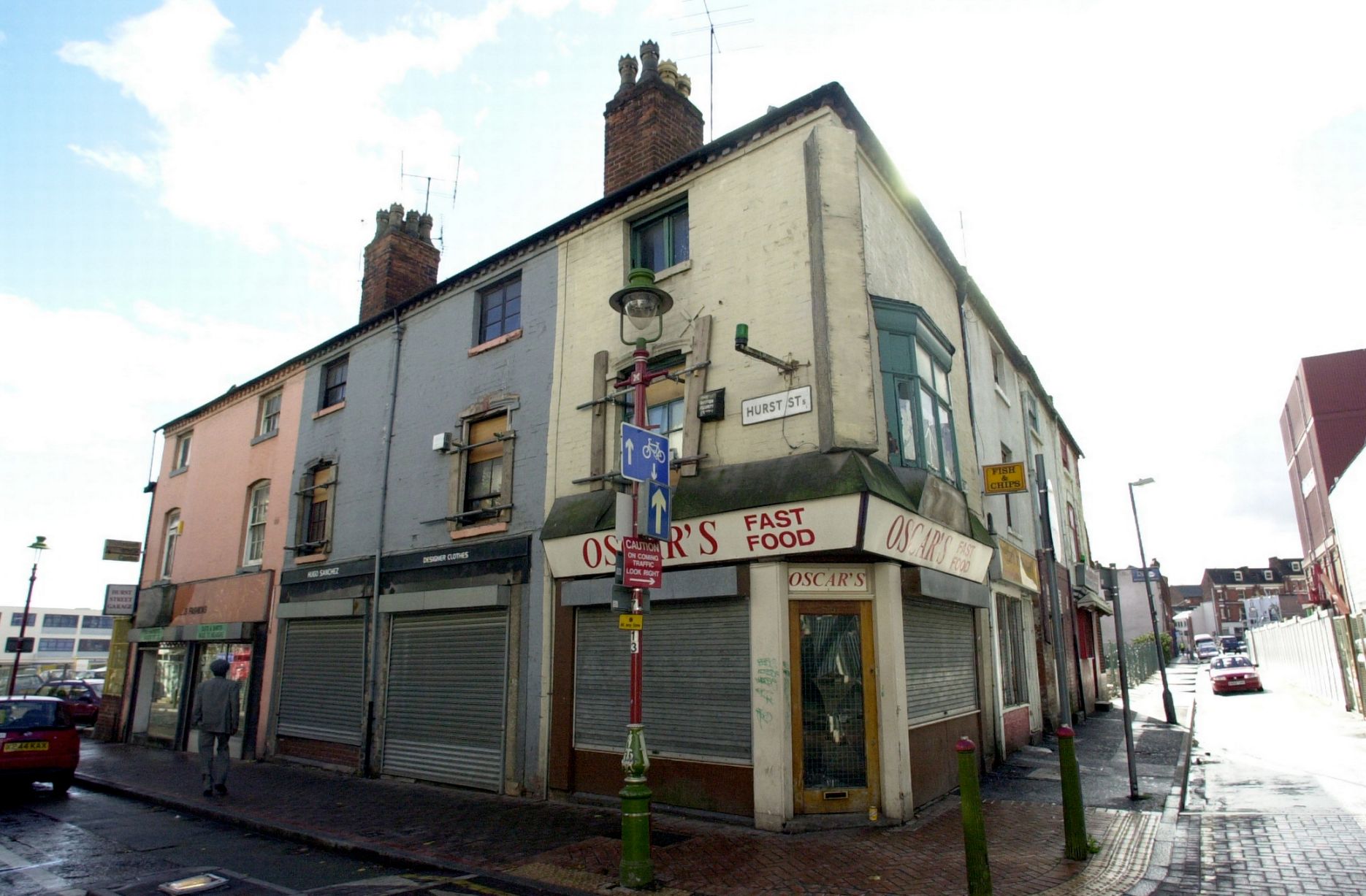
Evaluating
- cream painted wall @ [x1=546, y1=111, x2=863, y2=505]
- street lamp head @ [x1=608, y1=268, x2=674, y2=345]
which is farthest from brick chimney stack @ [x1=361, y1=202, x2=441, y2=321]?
street lamp head @ [x1=608, y1=268, x2=674, y2=345]

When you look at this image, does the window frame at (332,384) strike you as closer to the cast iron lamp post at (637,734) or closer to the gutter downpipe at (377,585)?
the gutter downpipe at (377,585)

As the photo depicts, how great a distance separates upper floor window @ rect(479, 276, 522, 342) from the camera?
14227 mm

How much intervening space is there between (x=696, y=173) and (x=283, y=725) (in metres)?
13.4

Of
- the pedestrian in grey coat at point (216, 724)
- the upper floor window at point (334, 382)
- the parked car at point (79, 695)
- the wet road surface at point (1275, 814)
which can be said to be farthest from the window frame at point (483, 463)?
the parked car at point (79, 695)

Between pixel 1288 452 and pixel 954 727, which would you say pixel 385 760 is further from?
pixel 1288 452

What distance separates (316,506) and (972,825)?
15007 millimetres

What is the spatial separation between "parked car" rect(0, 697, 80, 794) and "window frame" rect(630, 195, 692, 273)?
1196 cm

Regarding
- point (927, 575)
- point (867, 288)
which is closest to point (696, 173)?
point (867, 288)

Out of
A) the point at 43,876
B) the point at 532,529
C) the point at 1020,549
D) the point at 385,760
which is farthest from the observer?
the point at 1020,549

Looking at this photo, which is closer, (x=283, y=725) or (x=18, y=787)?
(x=18, y=787)

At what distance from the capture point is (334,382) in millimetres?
17703

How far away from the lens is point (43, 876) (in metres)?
7.54

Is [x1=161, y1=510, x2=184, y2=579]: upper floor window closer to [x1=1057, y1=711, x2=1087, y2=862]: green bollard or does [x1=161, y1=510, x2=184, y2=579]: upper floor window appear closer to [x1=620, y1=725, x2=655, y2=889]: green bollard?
[x1=620, y1=725, x2=655, y2=889]: green bollard

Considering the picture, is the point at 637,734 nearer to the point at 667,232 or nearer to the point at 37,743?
the point at 667,232
